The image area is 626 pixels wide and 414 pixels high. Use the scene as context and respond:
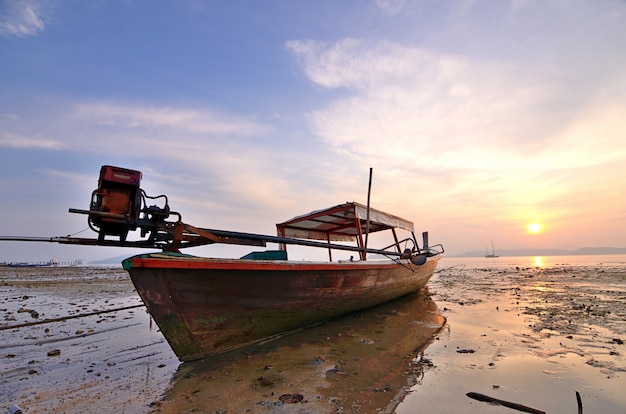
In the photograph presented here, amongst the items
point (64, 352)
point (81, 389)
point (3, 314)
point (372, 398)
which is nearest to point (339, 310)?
point (372, 398)

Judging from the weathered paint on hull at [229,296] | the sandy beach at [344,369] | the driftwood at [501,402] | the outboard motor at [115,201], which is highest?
the outboard motor at [115,201]

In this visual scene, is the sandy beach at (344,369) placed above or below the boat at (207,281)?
below

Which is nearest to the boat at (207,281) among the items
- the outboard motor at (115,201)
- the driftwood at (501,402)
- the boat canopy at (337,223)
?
the outboard motor at (115,201)

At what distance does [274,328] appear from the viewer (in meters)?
5.35

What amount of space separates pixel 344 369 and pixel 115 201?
13.1 ft

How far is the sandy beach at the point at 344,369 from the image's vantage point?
3188 mm

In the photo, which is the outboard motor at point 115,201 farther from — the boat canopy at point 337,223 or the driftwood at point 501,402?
the boat canopy at point 337,223

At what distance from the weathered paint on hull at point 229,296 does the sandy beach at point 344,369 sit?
0.34 meters

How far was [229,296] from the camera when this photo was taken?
4.49 meters

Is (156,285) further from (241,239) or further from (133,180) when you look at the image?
(241,239)

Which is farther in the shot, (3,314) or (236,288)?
(3,314)

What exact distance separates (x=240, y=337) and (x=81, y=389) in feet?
6.82

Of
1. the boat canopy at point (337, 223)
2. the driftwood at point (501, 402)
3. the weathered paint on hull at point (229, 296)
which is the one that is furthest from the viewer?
the boat canopy at point (337, 223)

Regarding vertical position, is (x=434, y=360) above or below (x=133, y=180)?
below
